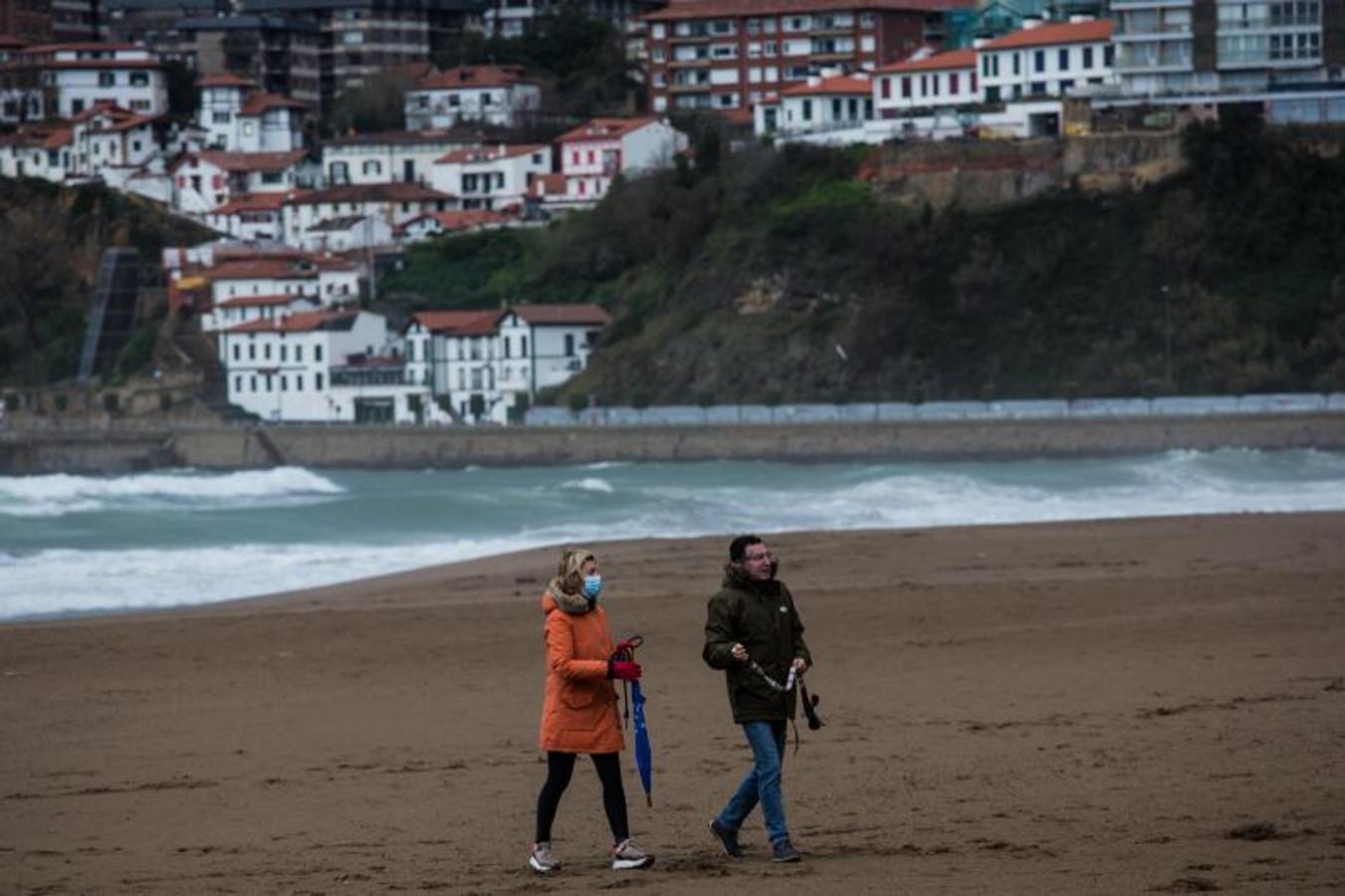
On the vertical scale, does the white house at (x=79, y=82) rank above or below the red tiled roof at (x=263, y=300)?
above

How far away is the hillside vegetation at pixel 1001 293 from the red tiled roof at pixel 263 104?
2147cm

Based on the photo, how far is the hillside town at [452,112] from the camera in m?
67.1

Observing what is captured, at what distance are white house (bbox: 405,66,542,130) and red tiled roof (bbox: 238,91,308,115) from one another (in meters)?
3.74

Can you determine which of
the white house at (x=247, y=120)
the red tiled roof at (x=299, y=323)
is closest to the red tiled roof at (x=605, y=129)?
→ the red tiled roof at (x=299, y=323)

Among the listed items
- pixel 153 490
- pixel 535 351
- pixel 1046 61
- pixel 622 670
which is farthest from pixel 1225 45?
pixel 622 670

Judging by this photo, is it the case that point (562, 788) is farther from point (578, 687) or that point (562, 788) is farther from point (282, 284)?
→ point (282, 284)

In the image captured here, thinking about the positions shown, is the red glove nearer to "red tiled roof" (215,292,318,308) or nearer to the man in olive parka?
the man in olive parka

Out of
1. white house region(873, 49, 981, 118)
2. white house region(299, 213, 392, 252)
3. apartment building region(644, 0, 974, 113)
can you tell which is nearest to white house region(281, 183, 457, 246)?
white house region(299, 213, 392, 252)

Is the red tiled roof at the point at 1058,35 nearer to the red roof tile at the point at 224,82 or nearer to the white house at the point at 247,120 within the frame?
the white house at the point at 247,120

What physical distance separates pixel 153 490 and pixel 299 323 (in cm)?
1736

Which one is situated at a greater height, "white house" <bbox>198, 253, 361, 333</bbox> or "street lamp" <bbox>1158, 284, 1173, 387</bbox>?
"white house" <bbox>198, 253, 361, 333</bbox>

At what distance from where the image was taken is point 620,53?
93375mm

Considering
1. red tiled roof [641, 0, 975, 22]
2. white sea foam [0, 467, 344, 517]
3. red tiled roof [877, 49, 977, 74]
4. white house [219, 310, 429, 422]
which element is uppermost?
red tiled roof [641, 0, 975, 22]

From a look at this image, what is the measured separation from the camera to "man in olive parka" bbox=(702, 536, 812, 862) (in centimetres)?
946
